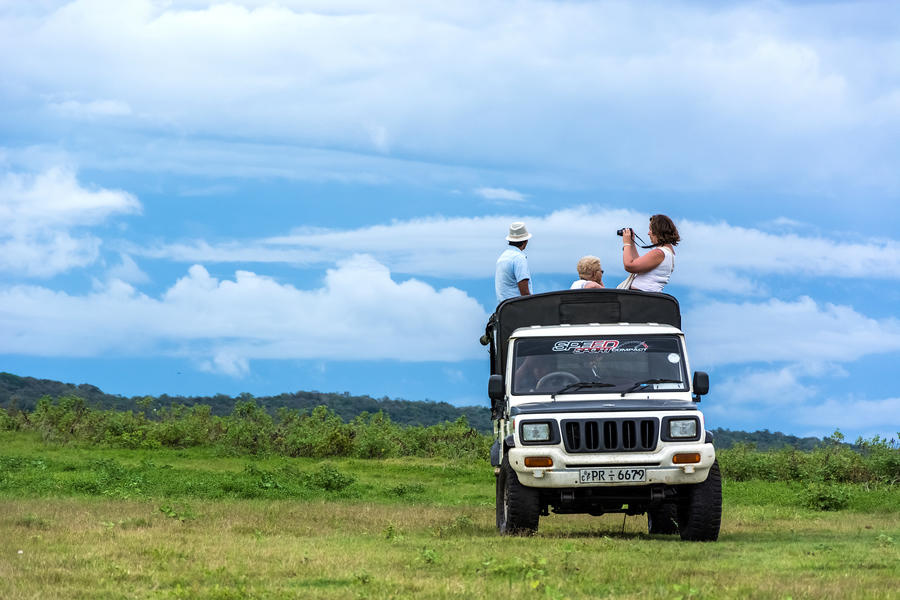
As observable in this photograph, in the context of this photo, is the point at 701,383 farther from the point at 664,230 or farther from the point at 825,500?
the point at 825,500

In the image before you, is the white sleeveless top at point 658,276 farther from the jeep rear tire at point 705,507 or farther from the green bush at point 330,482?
the green bush at point 330,482

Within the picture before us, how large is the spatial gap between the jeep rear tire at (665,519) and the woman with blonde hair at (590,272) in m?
3.07

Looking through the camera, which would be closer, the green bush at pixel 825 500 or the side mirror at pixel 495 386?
the side mirror at pixel 495 386

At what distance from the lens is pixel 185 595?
8172 mm

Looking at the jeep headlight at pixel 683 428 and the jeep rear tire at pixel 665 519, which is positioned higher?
the jeep headlight at pixel 683 428

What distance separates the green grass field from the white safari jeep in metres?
0.54

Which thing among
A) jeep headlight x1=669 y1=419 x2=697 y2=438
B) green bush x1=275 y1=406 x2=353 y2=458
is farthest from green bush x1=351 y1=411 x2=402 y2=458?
jeep headlight x1=669 y1=419 x2=697 y2=438

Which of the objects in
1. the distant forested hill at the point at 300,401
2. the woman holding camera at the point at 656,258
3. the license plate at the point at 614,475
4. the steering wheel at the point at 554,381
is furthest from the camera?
the distant forested hill at the point at 300,401

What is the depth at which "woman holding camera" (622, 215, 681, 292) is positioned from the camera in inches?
541

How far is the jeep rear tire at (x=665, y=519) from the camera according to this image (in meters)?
13.8

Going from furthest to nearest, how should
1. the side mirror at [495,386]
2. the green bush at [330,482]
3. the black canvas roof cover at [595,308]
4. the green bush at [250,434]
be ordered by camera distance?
the green bush at [250,434] → the green bush at [330,482] → the black canvas roof cover at [595,308] → the side mirror at [495,386]

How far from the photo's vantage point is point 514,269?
14.8 metres

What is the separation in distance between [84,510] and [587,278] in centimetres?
859

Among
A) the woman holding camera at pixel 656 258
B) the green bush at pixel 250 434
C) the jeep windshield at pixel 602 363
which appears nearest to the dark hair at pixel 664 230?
the woman holding camera at pixel 656 258
